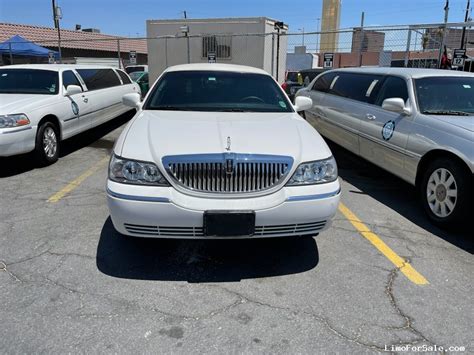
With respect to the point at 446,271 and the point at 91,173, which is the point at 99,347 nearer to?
the point at 446,271

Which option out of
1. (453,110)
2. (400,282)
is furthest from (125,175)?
(453,110)

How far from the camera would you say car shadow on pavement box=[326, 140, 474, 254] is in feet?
13.8

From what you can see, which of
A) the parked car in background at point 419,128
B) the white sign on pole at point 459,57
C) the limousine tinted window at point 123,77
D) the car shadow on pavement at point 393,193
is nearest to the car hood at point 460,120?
the parked car in background at point 419,128

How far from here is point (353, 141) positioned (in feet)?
20.2

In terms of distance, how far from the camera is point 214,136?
3324mm

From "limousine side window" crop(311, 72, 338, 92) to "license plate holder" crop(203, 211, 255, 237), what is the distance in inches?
200

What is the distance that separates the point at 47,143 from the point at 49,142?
6 centimetres

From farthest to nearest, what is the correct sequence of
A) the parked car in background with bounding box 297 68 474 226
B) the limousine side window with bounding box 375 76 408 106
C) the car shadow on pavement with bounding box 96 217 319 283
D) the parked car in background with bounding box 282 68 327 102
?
the parked car in background with bounding box 282 68 327 102
the limousine side window with bounding box 375 76 408 106
the parked car in background with bounding box 297 68 474 226
the car shadow on pavement with bounding box 96 217 319 283

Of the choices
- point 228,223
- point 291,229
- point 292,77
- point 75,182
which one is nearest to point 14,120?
point 75,182

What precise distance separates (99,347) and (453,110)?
4.47 meters

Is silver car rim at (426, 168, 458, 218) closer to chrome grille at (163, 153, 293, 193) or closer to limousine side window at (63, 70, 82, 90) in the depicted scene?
chrome grille at (163, 153, 293, 193)

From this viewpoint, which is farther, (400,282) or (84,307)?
(400,282)

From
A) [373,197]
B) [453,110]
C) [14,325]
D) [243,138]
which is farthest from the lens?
[373,197]

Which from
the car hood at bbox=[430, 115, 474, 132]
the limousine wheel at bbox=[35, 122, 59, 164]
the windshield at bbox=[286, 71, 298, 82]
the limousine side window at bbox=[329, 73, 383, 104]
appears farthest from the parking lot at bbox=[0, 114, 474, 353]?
the windshield at bbox=[286, 71, 298, 82]
